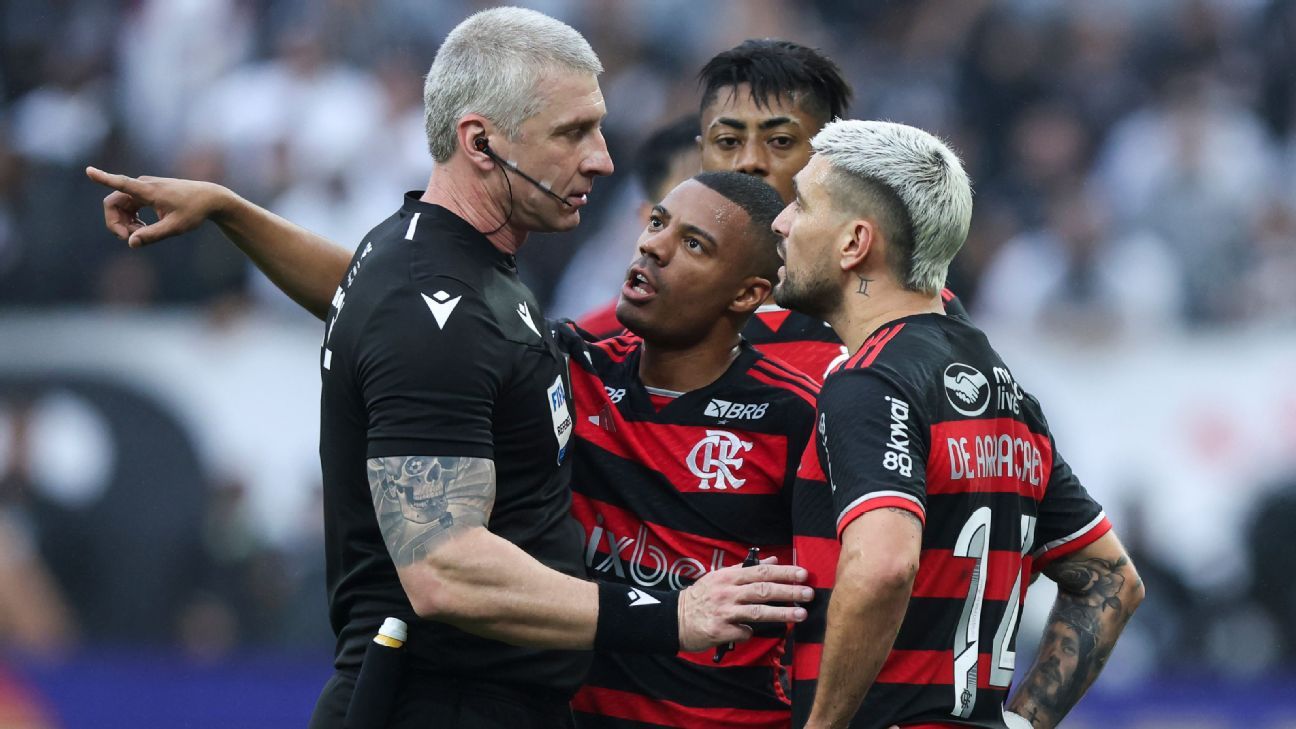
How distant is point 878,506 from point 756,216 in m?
1.19

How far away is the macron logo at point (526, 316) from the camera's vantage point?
3.67 metres

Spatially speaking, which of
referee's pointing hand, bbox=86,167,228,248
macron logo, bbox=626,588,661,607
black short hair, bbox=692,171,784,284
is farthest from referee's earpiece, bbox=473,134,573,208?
macron logo, bbox=626,588,661,607

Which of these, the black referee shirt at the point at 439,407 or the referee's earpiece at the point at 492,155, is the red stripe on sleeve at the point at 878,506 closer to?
the black referee shirt at the point at 439,407

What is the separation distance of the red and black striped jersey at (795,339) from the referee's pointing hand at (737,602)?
1117 mm

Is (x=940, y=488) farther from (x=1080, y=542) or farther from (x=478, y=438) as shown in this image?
(x=478, y=438)

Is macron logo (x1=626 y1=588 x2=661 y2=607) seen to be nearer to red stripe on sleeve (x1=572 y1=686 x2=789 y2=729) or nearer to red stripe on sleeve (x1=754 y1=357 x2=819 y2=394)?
red stripe on sleeve (x1=572 y1=686 x2=789 y2=729)

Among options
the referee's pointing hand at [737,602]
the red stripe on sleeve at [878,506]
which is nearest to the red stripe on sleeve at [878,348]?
the red stripe on sleeve at [878,506]

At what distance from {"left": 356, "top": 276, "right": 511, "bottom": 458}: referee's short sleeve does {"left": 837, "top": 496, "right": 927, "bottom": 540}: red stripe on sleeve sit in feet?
2.55

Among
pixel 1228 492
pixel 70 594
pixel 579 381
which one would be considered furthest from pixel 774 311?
pixel 70 594

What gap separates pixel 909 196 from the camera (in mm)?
3695

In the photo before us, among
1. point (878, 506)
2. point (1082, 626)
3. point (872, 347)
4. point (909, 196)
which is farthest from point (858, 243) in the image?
point (1082, 626)

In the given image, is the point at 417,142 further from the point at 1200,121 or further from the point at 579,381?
the point at 579,381

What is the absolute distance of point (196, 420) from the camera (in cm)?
965

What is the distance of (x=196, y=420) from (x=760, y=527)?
6.38m
